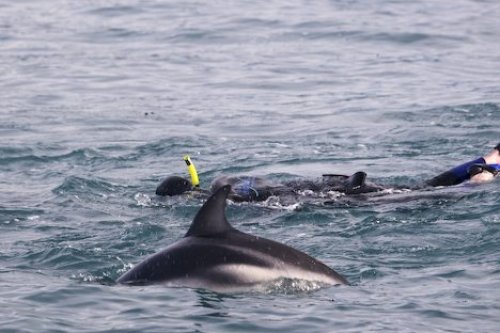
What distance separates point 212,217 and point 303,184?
4.29 m

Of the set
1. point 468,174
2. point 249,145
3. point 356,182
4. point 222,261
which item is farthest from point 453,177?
point 222,261

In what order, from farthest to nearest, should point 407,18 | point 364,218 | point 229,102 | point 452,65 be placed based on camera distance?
point 407,18
point 452,65
point 229,102
point 364,218

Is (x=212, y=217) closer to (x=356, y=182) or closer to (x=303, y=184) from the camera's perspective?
(x=356, y=182)

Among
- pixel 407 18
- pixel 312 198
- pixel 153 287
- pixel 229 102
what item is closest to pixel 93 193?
pixel 312 198

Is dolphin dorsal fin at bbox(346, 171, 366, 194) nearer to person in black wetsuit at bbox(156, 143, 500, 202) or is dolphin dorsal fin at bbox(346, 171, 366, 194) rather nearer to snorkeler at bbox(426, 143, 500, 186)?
person in black wetsuit at bbox(156, 143, 500, 202)

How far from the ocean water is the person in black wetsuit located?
0.22 m

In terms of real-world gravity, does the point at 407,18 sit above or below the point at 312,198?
above

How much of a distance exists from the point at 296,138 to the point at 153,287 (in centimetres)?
898

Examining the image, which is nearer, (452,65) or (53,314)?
(53,314)

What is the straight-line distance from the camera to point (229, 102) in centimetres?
2192

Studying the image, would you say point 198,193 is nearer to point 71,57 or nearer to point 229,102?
point 229,102

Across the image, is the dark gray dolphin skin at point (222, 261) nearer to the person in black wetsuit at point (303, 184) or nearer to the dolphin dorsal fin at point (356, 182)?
the person in black wetsuit at point (303, 184)

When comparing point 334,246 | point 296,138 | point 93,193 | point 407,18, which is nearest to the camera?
point 334,246

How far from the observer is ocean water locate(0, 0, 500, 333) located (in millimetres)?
9859
